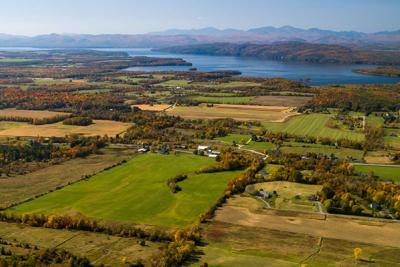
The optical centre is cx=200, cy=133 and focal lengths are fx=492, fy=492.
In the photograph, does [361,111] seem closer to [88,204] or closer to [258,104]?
[258,104]

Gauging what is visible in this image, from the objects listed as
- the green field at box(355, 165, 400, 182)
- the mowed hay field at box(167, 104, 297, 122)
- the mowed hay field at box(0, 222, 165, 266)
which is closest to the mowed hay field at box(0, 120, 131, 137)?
the mowed hay field at box(167, 104, 297, 122)

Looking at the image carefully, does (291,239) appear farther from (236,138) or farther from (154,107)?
(154,107)

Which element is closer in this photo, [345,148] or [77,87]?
[345,148]

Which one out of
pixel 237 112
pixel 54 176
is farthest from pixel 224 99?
pixel 54 176

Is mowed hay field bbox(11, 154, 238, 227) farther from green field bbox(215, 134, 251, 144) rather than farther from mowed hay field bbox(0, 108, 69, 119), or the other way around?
mowed hay field bbox(0, 108, 69, 119)

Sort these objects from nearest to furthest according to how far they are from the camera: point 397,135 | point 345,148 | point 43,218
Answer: point 43,218 → point 345,148 → point 397,135

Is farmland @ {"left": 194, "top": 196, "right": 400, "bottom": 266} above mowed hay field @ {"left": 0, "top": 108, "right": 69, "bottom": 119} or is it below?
below

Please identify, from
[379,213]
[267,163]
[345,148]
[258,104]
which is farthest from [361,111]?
[379,213]
